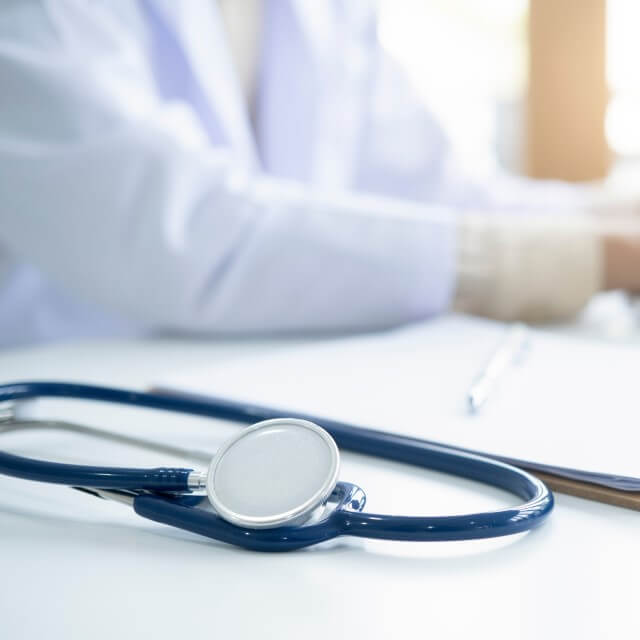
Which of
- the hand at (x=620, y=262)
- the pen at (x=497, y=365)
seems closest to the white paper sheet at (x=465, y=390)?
the pen at (x=497, y=365)

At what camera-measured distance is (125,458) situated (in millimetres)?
271

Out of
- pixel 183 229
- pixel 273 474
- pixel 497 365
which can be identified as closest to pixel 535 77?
pixel 183 229

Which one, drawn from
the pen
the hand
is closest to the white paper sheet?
the pen

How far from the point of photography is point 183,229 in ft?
1.72

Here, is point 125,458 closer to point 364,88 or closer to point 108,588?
point 108,588

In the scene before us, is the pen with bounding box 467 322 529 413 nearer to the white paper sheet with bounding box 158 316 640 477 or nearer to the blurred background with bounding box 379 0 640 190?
the white paper sheet with bounding box 158 316 640 477

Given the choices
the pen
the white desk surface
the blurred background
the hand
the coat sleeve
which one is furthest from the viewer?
the blurred background

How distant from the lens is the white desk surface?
0.16m

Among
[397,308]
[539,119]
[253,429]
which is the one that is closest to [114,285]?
[397,308]

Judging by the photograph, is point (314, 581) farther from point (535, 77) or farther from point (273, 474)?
point (535, 77)

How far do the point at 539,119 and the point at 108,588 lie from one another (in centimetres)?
153

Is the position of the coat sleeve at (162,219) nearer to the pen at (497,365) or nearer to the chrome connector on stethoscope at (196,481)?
the pen at (497,365)

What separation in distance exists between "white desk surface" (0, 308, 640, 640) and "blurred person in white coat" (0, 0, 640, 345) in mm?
309

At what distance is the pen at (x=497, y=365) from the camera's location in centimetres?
30
